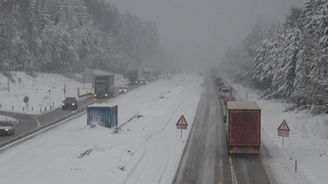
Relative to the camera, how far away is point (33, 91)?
2921 inches

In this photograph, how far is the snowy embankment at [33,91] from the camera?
5910cm

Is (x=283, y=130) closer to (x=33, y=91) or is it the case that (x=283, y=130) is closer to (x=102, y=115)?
(x=102, y=115)

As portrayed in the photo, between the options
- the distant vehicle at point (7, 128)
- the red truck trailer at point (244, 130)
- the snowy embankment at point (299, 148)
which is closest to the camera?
the snowy embankment at point (299, 148)

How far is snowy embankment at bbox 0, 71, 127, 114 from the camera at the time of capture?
59.1 meters

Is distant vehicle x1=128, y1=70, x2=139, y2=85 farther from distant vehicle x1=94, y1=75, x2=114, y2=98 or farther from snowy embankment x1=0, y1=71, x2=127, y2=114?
distant vehicle x1=94, y1=75, x2=114, y2=98

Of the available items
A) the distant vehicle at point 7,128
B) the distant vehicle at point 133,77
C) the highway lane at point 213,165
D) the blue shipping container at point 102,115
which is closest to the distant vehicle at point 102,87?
the blue shipping container at point 102,115

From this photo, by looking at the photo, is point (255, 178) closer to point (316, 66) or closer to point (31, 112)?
point (316, 66)

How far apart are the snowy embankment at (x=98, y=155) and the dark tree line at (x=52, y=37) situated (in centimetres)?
4276

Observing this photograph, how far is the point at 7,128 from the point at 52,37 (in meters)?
59.5

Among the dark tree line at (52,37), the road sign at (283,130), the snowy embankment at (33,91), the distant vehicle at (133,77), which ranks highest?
the dark tree line at (52,37)

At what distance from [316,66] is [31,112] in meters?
29.3

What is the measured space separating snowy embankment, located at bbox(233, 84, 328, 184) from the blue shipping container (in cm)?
1126

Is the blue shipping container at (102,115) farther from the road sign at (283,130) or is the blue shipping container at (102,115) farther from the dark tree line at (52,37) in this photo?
the dark tree line at (52,37)

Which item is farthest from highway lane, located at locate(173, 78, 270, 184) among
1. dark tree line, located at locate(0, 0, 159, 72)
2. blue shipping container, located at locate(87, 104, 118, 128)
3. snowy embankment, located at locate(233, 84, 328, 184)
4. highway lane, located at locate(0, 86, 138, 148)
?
dark tree line, located at locate(0, 0, 159, 72)
